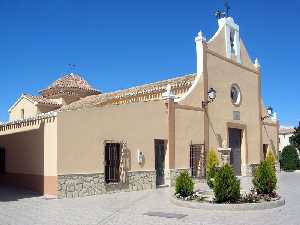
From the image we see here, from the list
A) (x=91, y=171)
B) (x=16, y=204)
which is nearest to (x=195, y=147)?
(x=91, y=171)

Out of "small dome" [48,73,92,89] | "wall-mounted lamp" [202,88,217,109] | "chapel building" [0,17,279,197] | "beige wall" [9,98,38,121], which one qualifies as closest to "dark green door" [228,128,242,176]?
"chapel building" [0,17,279,197]

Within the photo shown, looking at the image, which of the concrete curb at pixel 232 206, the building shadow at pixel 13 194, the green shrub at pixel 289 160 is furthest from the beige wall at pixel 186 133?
the green shrub at pixel 289 160

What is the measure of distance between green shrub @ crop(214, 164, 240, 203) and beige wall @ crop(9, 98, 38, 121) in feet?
62.5

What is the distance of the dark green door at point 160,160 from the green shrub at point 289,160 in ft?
57.2

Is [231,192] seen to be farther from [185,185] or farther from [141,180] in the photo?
[141,180]

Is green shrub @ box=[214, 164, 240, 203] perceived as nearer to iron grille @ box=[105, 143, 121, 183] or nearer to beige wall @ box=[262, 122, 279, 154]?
iron grille @ box=[105, 143, 121, 183]

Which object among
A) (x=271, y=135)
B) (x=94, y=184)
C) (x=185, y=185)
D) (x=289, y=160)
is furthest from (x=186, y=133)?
(x=289, y=160)

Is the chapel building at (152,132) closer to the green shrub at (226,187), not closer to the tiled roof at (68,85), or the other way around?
the tiled roof at (68,85)

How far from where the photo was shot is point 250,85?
26250 mm

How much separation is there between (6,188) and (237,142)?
45.2 feet

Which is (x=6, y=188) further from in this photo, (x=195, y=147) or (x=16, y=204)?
(x=195, y=147)

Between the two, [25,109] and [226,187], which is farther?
[25,109]

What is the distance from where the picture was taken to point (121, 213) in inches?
436

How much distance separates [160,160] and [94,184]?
190 inches
